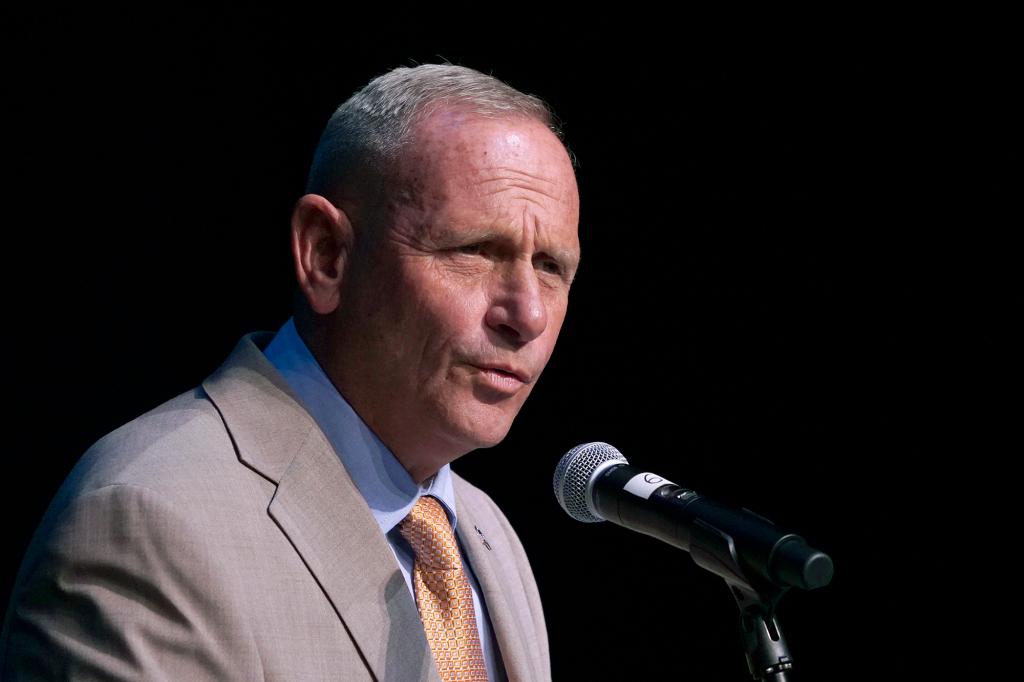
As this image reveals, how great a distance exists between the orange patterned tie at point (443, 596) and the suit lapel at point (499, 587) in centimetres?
19

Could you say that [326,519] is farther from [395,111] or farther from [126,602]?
[395,111]

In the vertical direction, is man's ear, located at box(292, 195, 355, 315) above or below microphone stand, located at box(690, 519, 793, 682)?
above

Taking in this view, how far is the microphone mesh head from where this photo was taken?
1.82 metres

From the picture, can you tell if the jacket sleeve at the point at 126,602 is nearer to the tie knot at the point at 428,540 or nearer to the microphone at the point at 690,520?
the tie knot at the point at 428,540

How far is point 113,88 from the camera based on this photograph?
2994mm

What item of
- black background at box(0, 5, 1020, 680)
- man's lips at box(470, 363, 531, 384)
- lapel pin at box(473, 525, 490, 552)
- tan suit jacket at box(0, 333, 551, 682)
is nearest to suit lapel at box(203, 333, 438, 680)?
tan suit jacket at box(0, 333, 551, 682)

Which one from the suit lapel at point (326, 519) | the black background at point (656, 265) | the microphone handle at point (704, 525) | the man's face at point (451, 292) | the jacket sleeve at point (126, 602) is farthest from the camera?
the black background at point (656, 265)

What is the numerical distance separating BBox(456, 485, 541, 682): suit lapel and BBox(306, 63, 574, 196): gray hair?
85 centimetres

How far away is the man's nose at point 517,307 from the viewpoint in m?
1.97

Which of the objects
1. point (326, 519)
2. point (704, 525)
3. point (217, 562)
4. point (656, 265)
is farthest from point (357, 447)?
point (656, 265)

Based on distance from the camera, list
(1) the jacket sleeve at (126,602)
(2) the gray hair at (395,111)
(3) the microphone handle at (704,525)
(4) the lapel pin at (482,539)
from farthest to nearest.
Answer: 1. (4) the lapel pin at (482,539)
2. (2) the gray hair at (395,111)
3. (1) the jacket sleeve at (126,602)
4. (3) the microphone handle at (704,525)

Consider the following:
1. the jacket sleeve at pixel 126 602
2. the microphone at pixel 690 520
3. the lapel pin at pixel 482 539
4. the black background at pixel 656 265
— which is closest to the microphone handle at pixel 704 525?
the microphone at pixel 690 520

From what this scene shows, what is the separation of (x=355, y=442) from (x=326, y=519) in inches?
7.8

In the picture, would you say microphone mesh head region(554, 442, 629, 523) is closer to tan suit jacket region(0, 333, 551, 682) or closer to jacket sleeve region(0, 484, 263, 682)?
tan suit jacket region(0, 333, 551, 682)
